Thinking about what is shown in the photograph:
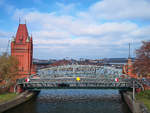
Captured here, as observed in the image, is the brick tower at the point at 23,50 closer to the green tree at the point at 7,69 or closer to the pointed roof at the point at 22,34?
the pointed roof at the point at 22,34

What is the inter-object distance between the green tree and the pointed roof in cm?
1342

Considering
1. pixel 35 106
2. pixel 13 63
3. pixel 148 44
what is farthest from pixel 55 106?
pixel 148 44

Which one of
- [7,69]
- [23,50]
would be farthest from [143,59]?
[23,50]

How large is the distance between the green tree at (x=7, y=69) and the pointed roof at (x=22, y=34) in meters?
13.4

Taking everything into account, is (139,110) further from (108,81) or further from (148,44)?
(108,81)

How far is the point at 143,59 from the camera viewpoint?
129 feet

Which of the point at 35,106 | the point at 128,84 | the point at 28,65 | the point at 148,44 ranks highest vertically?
the point at 148,44

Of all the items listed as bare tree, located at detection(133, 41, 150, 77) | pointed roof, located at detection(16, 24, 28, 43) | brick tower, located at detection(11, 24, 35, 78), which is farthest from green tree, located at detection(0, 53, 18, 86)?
bare tree, located at detection(133, 41, 150, 77)

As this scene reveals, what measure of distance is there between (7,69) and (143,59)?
28.1 m

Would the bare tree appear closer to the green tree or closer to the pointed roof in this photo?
the green tree

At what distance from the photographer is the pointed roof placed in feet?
189

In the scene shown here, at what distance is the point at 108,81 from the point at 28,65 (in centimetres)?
2473

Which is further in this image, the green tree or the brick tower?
the brick tower

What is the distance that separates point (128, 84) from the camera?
4519cm
